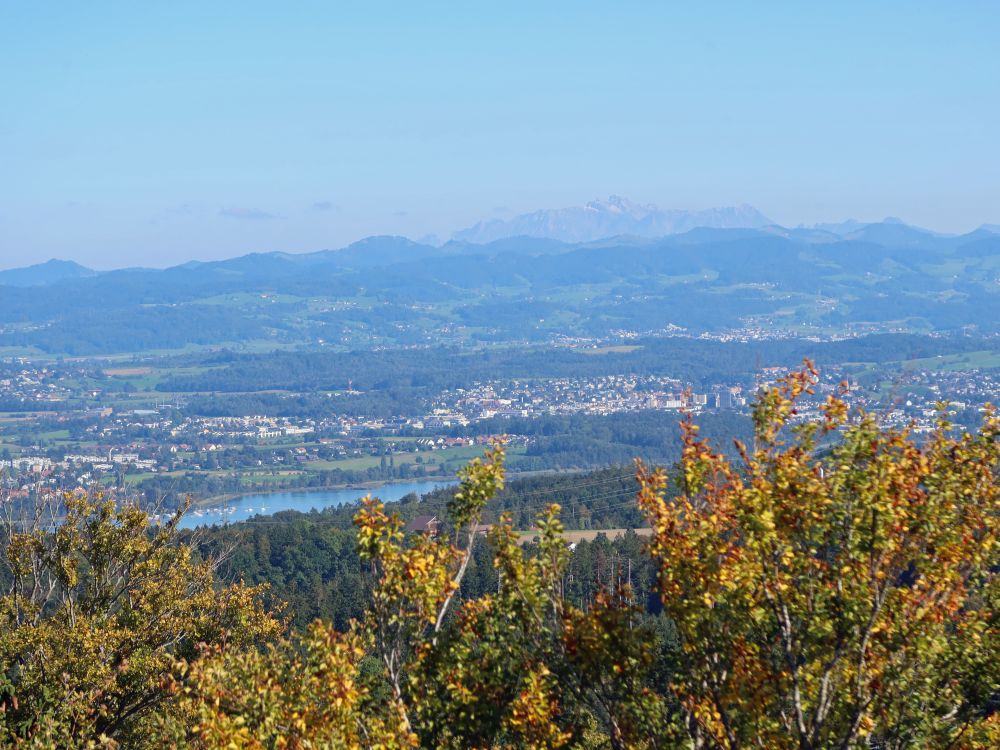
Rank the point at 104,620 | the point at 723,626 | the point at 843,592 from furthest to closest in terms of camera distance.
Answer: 1. the point at 104,620
2. the point at 723,626
3. the point at 843,592

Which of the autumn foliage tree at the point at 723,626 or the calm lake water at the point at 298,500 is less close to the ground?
the autumn foliage tree at the point at 723,626

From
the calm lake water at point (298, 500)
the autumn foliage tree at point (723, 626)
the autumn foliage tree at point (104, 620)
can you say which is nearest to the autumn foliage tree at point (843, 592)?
the autumn foliage tree at point (723, 626)

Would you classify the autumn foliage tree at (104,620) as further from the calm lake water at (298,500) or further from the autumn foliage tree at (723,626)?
the calm lake water at (298,500)

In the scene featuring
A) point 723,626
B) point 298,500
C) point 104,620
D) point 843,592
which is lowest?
point 298,500

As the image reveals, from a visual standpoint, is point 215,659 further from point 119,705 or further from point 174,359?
point 174,359

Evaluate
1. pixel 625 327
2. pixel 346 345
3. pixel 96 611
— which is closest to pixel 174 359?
pixel 346 345

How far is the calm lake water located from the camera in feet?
212

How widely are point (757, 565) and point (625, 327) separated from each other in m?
186

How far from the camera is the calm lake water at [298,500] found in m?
64.6

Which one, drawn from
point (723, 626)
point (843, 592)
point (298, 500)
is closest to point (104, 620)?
point (723, 626)

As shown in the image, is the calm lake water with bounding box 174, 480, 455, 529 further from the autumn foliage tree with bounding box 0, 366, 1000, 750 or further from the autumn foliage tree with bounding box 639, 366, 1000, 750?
the autumn foliage tree with bounding box 639, 366, 1000, 750

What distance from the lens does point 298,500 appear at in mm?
71438

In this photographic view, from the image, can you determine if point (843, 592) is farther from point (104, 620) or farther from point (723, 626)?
point (104, 620)

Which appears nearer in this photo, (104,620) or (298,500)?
(104,620)
